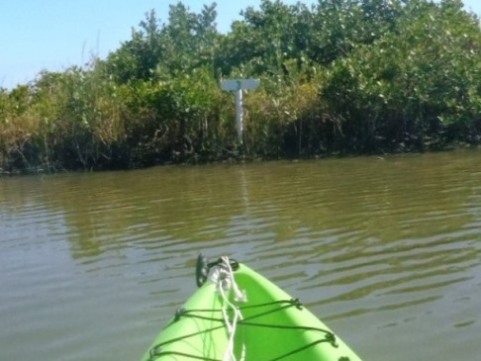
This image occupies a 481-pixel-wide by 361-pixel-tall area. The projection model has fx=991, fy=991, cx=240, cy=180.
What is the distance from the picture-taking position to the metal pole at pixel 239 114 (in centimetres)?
2110

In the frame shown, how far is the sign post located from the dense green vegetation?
266mm

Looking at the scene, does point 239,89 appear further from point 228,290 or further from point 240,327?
point 240,327

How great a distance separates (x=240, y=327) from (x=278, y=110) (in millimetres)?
16438

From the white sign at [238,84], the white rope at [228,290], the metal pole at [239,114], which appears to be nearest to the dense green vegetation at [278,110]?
the metal pole at [239,114]

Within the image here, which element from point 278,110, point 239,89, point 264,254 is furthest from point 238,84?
point 264,254

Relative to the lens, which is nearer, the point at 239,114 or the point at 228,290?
the point at 228,290

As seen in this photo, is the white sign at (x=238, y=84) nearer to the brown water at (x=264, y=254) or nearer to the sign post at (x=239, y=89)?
the sign post at (x=239, y=89)

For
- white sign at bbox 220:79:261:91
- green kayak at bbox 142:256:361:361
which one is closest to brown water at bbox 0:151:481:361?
green kayak at bbox 142:256:361:361

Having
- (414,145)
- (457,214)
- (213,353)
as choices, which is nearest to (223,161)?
(414,145)

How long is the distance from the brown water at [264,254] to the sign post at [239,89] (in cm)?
406

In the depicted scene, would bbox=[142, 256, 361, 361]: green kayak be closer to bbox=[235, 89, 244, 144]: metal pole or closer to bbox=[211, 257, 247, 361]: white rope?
bbox=[211, 257, 247, 361]: white rope

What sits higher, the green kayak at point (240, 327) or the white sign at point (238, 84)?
the white sign at point (238, 84)

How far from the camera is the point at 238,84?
20875 millimetres

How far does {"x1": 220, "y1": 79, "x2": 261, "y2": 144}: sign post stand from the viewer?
20891 mm
